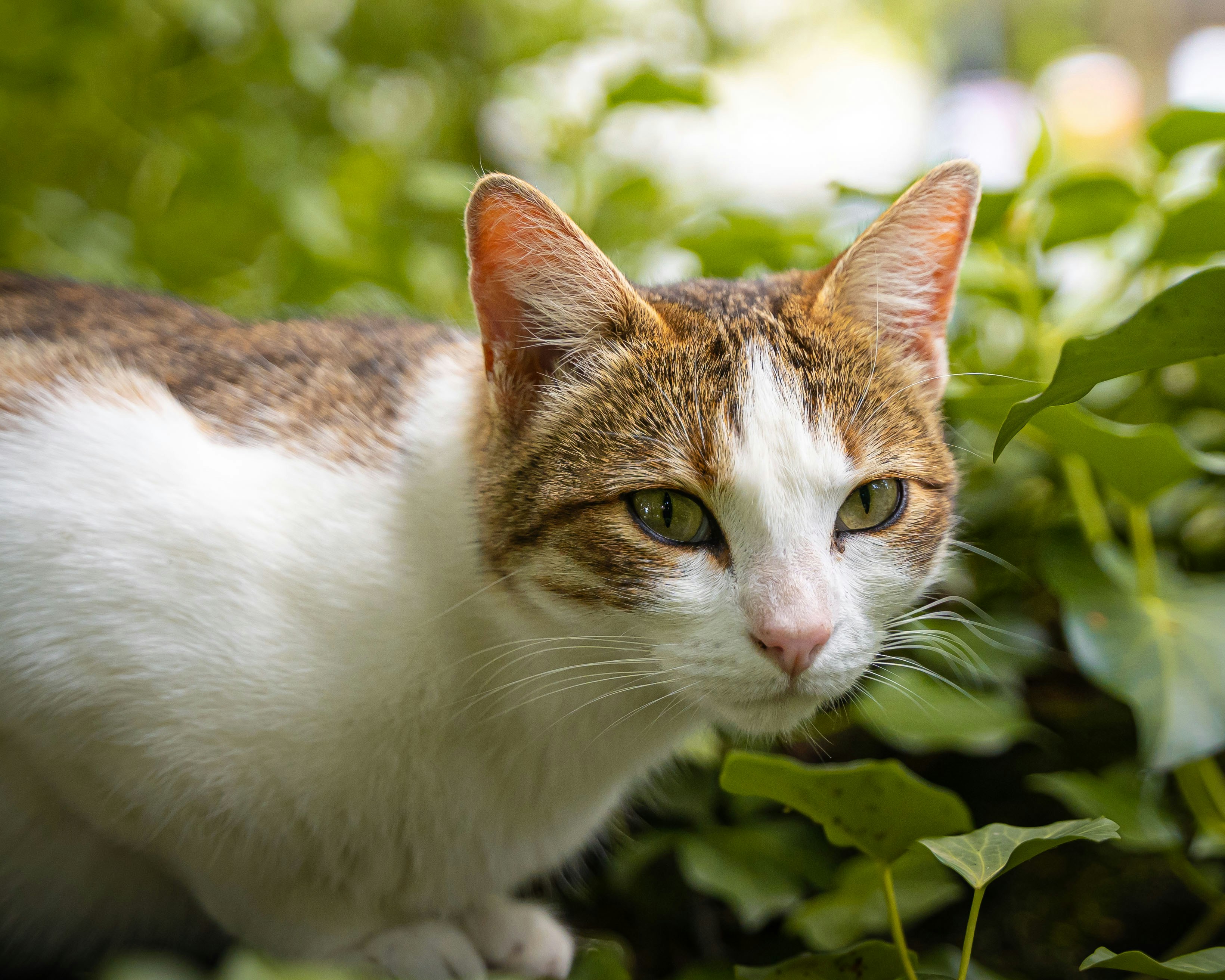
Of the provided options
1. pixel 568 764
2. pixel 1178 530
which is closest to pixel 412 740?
pixel 568 764

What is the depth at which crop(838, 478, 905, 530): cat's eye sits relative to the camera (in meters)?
1.18

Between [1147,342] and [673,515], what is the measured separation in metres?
0.57

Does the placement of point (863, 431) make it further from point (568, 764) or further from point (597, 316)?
point (568, 764)

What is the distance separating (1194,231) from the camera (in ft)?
4.61

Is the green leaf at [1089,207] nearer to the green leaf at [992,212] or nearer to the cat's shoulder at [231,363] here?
the green leaf at [992,212]

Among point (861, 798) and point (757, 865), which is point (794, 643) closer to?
point (861, 798)

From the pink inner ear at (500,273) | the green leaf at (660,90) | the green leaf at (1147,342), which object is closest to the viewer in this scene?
the green leaf at (1147,342)

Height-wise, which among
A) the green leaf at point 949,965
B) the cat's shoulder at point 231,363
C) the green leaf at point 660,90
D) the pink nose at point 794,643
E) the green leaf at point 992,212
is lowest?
the green leaf at point 949,965

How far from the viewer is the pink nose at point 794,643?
100cm

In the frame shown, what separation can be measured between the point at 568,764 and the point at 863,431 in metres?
0.64

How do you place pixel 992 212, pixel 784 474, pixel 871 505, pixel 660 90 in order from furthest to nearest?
pixel 660 90
pixel 992 212
pixel 871 505
pixel 784 474

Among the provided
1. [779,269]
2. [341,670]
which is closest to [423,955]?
[341,670]

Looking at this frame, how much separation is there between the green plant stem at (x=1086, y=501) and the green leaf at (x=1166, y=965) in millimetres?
746

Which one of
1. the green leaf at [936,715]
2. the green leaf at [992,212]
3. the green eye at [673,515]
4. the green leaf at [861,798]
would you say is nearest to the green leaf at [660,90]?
the green leaf at [992,212]
